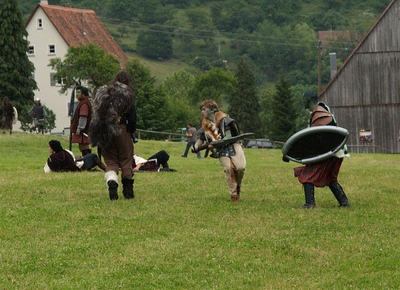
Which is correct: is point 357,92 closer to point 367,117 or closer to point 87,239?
point 367,117

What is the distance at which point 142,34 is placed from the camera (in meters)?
193

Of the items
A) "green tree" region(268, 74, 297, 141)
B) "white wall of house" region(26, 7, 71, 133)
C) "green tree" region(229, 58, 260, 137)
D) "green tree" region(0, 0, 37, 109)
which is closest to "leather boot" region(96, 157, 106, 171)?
"green tree" region(0, 0, 37, 109)

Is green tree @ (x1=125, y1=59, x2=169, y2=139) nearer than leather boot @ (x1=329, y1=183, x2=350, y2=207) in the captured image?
No

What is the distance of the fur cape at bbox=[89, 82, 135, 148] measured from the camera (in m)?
16.3

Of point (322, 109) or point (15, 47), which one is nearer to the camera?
point (322, 109)

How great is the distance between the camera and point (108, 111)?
16375mm

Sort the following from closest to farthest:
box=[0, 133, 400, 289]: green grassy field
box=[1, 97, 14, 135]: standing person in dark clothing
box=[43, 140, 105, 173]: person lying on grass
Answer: box=[0, 133, 400, 289]: green grassy field
box=[43, 140, 105, 173]: person lying on grass
box=[1, 97, 14, 135]: standing person in dark clothing

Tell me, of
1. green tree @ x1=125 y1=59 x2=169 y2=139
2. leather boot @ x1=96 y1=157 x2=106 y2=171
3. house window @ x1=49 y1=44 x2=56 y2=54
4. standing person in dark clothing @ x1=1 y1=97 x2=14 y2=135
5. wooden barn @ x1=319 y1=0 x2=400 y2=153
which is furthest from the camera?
house window @ x1=49 y1=44 x2=56 y2=54

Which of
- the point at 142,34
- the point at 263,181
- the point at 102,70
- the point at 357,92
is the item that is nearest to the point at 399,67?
the point at 357,92

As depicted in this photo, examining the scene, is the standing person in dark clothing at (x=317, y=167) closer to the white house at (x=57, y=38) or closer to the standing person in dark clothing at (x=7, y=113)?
the standing person in dark clothing at (x=7, y=113)

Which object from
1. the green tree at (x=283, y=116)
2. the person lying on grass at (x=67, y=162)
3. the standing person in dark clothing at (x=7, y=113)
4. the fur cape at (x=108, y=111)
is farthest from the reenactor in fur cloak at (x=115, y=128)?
the green tree at (x=283, y=116)

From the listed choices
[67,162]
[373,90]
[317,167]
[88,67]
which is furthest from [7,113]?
[317,167]

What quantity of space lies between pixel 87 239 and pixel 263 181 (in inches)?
380

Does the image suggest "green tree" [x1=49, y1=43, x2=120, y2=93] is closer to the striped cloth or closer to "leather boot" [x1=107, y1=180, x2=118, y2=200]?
"leather boot" [x1=107, y1=180, x2=118, y2=200]
